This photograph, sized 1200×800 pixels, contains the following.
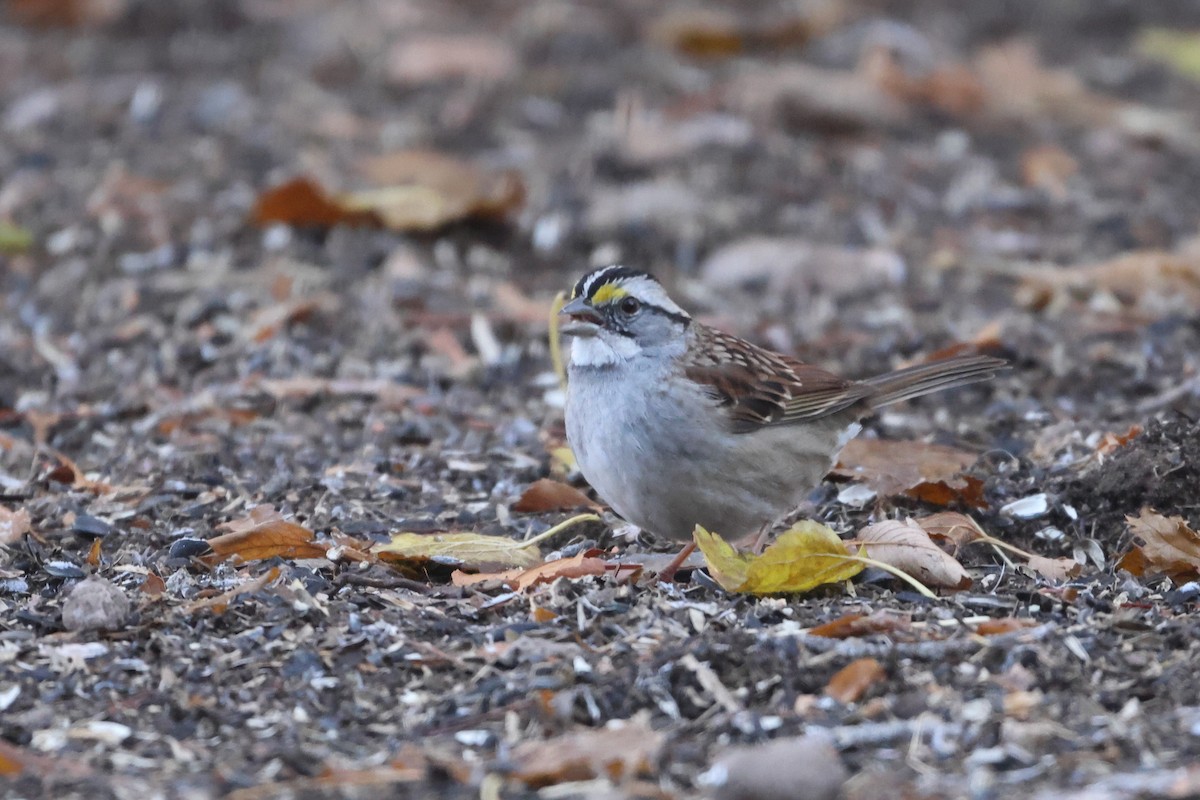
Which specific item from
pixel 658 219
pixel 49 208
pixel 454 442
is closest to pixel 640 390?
pixel 454 442

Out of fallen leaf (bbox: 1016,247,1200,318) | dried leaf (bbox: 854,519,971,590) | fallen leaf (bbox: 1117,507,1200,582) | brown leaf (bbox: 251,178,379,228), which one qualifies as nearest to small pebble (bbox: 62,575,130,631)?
dried leaf (bbox: 854,519,971,590)

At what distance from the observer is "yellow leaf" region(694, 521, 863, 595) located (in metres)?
4.25

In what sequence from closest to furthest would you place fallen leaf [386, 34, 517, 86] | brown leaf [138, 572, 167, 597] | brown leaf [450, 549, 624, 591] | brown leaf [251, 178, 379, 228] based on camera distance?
brown leaf [138, 572, 167, 597] < brown leaf [450, 549, 624, 591] < brown leaf [251, 178, 379, 228] < fallen leaf [386, 34, 517, 86]

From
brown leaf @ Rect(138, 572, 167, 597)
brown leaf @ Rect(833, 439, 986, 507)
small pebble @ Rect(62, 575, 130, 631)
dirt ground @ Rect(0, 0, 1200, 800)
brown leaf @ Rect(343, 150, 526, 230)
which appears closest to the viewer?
dirt ground @ Rect(0, 0, 1200, 800)

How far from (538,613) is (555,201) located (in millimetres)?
4465

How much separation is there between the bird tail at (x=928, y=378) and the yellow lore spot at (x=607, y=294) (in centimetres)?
99

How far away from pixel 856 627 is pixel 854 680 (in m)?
0.26

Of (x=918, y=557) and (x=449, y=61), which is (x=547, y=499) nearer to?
(x=918, y=557)

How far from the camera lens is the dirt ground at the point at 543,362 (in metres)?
3.63

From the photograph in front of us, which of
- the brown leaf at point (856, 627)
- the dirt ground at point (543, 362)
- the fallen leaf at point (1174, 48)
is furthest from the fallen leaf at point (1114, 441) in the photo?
the fallen leaf at point (1174, 48)

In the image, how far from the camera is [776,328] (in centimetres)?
722

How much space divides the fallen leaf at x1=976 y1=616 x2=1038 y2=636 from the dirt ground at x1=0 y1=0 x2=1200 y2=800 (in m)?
0.03

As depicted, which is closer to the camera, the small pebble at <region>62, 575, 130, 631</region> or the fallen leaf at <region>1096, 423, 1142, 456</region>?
the small pebble at <region>62, 575, 130, 631</region>

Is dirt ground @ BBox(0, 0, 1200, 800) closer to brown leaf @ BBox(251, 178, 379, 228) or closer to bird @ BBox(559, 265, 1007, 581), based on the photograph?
brown leaf @ BBox(251, 178, 379, 228)
